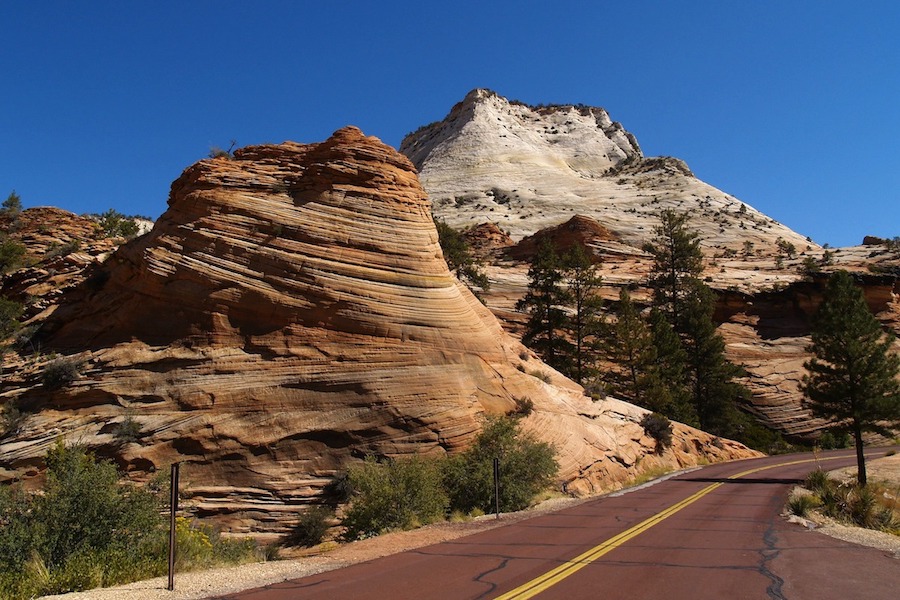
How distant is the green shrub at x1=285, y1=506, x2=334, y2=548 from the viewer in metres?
14.9

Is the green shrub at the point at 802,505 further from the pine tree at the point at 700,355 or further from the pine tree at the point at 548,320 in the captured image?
the pine tree at the point at 700,355

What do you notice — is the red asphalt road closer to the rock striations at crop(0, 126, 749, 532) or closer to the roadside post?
the roadside post

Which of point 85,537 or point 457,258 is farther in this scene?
point 457,258

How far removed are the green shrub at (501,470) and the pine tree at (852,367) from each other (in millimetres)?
16093

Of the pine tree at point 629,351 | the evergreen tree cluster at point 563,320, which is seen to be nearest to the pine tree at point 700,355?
the pine tree at point 629,351

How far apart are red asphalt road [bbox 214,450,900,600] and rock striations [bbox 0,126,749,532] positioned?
7.13 meters

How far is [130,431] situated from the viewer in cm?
1638

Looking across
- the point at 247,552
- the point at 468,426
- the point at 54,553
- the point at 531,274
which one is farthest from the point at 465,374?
the point at 531,274

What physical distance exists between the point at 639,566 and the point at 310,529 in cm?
955

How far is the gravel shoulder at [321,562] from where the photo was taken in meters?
7.14

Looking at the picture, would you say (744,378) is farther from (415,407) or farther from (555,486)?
(415,407)

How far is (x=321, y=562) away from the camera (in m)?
9.41

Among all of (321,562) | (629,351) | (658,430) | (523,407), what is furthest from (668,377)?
(321,562)

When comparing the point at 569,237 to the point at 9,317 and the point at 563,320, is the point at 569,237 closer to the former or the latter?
the point at 563,320
